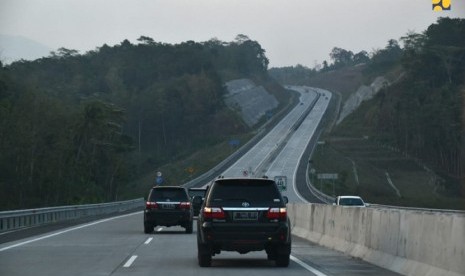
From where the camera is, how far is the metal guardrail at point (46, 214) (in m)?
38.1

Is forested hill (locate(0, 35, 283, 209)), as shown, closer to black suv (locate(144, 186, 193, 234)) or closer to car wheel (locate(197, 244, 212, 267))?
black suv (locate(144, 186, 193, 234))

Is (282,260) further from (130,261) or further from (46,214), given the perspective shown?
(46,214)

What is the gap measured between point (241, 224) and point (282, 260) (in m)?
1.23

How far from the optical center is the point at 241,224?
2042 centimetres

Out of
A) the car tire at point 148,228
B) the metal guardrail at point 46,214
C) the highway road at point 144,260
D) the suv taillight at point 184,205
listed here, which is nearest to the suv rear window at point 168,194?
the suv taillight at point 184,205

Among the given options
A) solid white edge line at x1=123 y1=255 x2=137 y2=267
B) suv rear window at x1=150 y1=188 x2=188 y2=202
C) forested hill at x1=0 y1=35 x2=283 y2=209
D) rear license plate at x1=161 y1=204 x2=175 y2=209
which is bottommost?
solid white edge line at x1=123 y1=255 x2=137 y2=267

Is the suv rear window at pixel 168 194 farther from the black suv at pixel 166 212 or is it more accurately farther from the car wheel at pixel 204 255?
the car wheel at pixel 204 255

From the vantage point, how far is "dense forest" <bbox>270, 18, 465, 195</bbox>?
117m

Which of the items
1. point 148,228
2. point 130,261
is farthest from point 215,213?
point 148,228

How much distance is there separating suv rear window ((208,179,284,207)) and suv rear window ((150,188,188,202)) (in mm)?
15533

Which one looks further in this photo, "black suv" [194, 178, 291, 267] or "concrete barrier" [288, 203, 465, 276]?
"black suv" [194, 178, 291, 267]

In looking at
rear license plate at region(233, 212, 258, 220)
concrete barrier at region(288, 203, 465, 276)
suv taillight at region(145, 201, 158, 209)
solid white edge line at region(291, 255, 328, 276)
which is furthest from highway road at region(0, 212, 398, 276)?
suv taillight at region(145, 201, 158, 209)

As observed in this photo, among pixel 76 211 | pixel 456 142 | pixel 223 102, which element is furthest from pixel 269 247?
pixel 223 102

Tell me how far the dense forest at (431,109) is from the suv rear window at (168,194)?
213 ft
